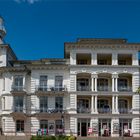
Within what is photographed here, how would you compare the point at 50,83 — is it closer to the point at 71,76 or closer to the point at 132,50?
the point at 71,76

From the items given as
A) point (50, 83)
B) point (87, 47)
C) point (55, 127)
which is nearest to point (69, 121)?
point (55, 127)

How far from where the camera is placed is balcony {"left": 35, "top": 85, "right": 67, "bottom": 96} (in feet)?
185

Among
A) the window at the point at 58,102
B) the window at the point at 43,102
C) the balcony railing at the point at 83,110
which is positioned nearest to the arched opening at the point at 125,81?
the balcony railing at the point at 83,110

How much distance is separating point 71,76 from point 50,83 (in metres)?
3.40

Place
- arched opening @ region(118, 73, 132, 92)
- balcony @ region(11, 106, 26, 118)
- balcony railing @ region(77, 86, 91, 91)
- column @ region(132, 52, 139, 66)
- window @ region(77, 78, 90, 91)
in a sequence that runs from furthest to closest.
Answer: arched opening @ region(118, 73, 132, 92)
window @ region(77, 78, 90, 91)
balcony railing @ region(77, 86, 91, 91)
column @ region(132, 52, 139, 66)
balcony @ region(11, 106, 26, 118)

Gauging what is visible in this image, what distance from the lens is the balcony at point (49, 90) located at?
Result: 2215 inches

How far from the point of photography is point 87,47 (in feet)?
187

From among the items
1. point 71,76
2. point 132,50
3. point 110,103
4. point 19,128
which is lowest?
point 19,128

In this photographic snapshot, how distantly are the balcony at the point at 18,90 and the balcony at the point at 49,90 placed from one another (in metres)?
1.94

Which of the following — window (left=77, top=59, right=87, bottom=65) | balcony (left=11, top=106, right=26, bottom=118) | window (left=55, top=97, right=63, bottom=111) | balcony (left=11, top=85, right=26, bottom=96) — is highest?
window (left=77, top=59, right=87, bottom=65)

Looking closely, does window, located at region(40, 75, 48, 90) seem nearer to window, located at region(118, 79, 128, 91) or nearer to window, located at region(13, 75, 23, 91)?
window, located at region(13, 75, 23, 91)

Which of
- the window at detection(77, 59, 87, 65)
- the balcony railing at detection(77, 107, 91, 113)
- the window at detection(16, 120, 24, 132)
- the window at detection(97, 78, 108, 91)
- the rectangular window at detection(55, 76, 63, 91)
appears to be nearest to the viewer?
the window at detection(16, 120, 24, 132)

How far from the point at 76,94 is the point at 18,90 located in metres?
8.58

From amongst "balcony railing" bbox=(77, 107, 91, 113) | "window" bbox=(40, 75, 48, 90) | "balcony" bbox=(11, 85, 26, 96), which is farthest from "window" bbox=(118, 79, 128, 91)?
"balcony" bbox=(11, 85, 26, 96)
